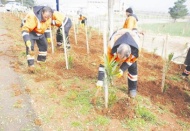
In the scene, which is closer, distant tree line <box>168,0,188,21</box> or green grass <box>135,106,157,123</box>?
green grass <box>135,106,157,123</box>

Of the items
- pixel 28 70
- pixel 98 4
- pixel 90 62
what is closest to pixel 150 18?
pixel 98 4

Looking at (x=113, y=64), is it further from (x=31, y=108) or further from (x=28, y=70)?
(x=28, y=70)

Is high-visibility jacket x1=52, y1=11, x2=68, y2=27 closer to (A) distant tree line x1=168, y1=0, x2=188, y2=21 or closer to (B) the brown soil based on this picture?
(B) the brown soil

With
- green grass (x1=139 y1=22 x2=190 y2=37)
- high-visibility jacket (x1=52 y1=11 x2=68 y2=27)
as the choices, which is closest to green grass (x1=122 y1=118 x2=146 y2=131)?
high-visibility jacket (x1=52 y1=11 x2=68 y2=27)

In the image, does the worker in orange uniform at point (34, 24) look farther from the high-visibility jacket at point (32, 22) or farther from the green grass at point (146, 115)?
the green grass at point (146, 115)

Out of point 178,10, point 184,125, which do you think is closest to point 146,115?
point 184,125

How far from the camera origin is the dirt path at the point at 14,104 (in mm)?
3529

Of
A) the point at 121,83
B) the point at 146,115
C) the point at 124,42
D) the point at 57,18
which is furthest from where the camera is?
the point at 57,18

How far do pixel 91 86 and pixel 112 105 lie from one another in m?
1.07

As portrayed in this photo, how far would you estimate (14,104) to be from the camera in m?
4.12

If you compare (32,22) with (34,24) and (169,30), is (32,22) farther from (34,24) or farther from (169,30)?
Answer: (169,30)

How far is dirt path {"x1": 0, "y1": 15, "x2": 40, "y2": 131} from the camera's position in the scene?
11.6 ft

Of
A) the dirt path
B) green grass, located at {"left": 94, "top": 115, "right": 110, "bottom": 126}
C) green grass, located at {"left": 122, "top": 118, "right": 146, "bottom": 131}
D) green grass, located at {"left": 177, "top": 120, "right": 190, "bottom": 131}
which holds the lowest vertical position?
green grass, located at {"left": 177, "top": 120, "right": 190, "bottom": 131}

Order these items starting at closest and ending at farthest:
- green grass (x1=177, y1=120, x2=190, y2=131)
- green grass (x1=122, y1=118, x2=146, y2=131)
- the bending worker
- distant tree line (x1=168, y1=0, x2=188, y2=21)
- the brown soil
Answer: green grass (x1=122, y1=118, x2=146, y2=131)
the bending worker
green grass (x1=177, y1=120, x2=190, y2=131)
the brown soil
distant tree line (x1=168, y1=0, x2=188, y2=21)
